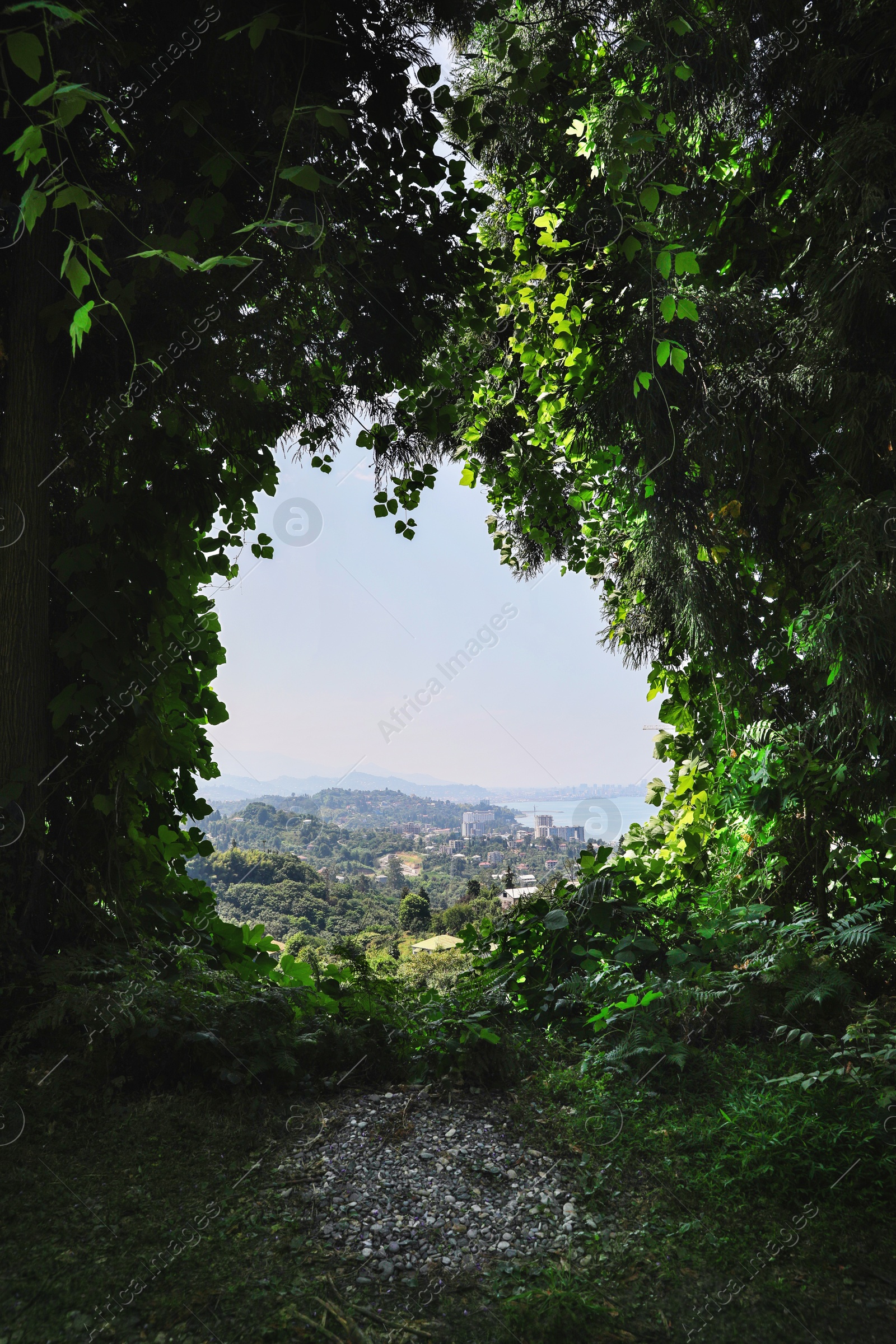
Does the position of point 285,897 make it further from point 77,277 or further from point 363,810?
point 77,277

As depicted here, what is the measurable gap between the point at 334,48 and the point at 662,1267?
3.42 m

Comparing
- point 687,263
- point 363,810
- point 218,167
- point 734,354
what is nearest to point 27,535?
point 218,167

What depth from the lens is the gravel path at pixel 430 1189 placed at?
166 centimetres

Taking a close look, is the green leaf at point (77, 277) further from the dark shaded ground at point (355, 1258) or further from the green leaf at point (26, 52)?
the dark shaded ground at point (355, 1258)

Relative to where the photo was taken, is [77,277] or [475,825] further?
[475,825]

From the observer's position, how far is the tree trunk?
97.7 inches

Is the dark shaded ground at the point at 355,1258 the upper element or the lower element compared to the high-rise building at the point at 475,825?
lower

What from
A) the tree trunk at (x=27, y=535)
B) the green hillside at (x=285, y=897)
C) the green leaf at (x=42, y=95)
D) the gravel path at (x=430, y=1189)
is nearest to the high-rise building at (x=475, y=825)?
the green hillside at (x=285, y=897)

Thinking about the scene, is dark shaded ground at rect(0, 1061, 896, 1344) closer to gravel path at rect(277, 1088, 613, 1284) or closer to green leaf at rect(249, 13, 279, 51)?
gravel path at rect(277, 1088, 613, 1284)

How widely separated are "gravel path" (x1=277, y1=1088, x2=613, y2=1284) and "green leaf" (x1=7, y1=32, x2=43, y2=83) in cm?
242

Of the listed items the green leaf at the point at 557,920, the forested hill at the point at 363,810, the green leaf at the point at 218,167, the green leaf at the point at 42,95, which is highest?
the green leaf at the point at 218,167

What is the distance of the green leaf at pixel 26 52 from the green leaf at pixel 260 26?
536mm

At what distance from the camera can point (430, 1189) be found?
189 cm

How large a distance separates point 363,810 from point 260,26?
19.4 feet
